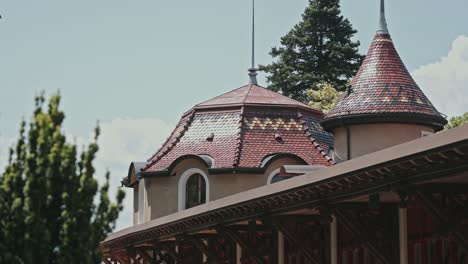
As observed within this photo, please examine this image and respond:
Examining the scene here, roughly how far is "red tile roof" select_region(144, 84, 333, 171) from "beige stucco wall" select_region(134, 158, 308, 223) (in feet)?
1.38

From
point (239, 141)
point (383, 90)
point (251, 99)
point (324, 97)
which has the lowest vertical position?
point (239, 141)

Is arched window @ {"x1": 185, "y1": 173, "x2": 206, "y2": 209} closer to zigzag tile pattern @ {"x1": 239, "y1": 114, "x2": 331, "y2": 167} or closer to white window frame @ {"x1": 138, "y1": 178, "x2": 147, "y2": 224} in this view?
zigzag tile pattern @ {"x1": 239, "y1": 114, "x2": 331, "y2": 167}

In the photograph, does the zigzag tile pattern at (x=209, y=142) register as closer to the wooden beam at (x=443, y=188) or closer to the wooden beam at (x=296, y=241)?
the wooden beam at (x=296, y=241)

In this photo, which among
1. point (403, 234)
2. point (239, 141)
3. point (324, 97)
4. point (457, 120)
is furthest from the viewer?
point (324, 97)

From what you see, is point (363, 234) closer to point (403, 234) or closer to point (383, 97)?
point (403, 234)

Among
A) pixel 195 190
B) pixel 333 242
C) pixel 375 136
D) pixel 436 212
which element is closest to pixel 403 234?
pixel 436 212

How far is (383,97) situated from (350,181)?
18907 millimetres

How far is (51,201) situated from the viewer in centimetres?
1216

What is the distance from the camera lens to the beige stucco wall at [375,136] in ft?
113

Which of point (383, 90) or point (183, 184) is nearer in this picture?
point (383, 90)

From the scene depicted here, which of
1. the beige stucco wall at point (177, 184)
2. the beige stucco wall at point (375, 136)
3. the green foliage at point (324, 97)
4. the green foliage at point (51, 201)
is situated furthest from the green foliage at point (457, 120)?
the green foliage at point (51, 201)

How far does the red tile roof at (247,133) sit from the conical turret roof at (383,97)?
5.48m

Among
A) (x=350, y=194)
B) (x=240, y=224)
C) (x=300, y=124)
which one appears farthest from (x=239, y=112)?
(x=350, y=194)

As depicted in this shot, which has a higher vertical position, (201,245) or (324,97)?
(324,97)
